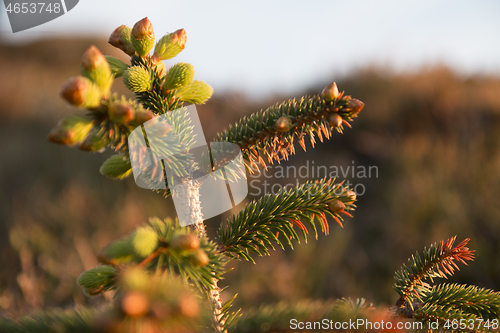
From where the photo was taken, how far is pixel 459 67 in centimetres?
575

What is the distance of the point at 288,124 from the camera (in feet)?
1.77

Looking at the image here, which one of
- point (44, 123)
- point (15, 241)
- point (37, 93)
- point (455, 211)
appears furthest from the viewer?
point (37, 93)

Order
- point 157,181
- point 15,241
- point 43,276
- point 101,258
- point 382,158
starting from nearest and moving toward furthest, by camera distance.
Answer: point 101,258, point 157,181, point 43,276, point 15,241, point 382,158

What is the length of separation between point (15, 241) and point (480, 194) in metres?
5.17

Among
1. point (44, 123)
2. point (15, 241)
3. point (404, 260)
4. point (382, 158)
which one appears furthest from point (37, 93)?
point (404, 260)

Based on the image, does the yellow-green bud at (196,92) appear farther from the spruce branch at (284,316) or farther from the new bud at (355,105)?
the spruce branch at (284,316)

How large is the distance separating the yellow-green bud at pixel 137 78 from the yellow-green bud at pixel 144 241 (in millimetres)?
239

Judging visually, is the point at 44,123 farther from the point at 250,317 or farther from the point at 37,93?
the point at 250,317

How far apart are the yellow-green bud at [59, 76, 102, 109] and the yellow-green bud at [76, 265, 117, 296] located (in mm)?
218

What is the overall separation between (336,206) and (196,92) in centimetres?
33

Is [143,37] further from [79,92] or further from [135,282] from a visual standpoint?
[135,282]

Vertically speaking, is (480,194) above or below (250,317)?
below

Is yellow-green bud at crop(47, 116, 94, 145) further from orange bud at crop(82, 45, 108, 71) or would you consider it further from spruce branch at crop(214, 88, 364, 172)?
spruce branch at crop(214, 88, 364, 172)

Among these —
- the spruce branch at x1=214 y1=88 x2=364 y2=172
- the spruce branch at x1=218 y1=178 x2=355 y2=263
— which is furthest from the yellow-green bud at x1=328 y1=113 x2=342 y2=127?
the spruce branch at x1=218 y1=178 x2=355 y2=263
